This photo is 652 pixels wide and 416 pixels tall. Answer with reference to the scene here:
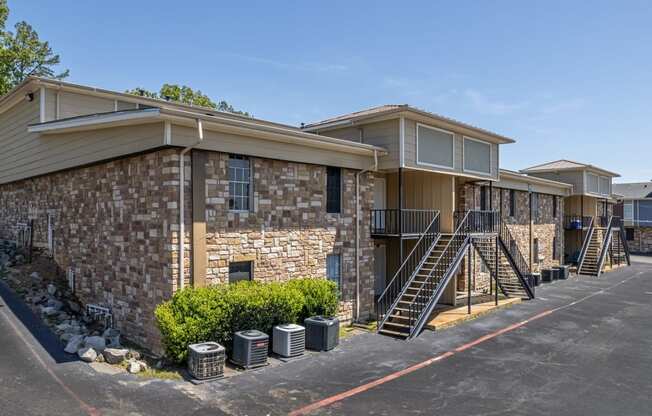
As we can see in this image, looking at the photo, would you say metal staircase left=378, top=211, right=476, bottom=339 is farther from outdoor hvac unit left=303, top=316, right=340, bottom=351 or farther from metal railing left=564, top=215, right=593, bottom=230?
metal railing left=564, top=215, right=593, bottom=230

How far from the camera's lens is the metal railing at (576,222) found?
3084cm

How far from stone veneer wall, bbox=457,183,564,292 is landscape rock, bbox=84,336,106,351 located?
1513 cm

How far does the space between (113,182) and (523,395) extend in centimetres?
1122

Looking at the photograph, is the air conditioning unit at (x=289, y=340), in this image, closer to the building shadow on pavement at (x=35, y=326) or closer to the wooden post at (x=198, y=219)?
the wooden post at (x=198, y=219)

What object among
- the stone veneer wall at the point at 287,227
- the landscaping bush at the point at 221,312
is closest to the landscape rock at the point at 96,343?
the landscaping bush at the point at 221,312

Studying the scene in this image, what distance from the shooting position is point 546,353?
11.6m

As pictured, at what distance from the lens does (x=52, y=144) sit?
1475 cm

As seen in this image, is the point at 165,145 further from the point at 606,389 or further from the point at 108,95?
the point at 606,389

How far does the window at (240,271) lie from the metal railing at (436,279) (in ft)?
15.9

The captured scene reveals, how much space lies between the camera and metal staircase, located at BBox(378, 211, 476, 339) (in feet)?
43.4

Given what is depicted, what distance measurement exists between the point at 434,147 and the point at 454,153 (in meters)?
1.31

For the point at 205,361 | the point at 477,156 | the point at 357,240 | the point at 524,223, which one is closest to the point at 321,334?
the point at 205,361

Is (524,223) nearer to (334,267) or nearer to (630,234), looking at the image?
(334,267)

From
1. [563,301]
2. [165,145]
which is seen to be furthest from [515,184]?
[165,145]
